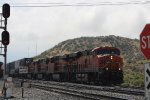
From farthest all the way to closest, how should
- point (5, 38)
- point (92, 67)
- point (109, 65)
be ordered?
point (92, 67) → point (109, 65) → point (5, 38)

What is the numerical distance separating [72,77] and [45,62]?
61.4 feet

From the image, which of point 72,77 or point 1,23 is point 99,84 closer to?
point 72,77

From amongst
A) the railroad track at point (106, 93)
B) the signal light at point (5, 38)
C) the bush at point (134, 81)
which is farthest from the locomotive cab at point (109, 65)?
the signal light at point (5, 38)

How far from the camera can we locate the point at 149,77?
23.0 feet

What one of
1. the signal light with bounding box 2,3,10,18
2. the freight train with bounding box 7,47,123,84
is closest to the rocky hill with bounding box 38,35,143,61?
the freight train with bounding box 7,47,123,84

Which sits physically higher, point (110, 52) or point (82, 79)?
point (110, 52)

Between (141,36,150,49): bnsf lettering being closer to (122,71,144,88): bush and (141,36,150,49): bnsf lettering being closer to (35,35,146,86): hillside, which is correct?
(122,71,144,88): bush

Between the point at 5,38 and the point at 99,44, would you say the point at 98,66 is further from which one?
the point at 99,44

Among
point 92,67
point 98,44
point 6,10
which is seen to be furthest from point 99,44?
point 6,10

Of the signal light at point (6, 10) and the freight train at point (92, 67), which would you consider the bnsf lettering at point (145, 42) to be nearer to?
the signal light at point (6, 10)

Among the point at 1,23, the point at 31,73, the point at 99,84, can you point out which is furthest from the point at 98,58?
the point at 31,73

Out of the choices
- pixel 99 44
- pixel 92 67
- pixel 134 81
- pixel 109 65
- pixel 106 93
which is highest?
pixel 99 44

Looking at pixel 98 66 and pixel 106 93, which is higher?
pixel 98 66

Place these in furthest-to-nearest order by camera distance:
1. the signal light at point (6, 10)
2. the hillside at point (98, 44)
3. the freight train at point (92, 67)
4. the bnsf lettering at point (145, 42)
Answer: the hillside at point (98, 44)
the freight train at point (92, 67)
the signal light at point (6, 10)
the bnsf lettering at point (145, 42)
